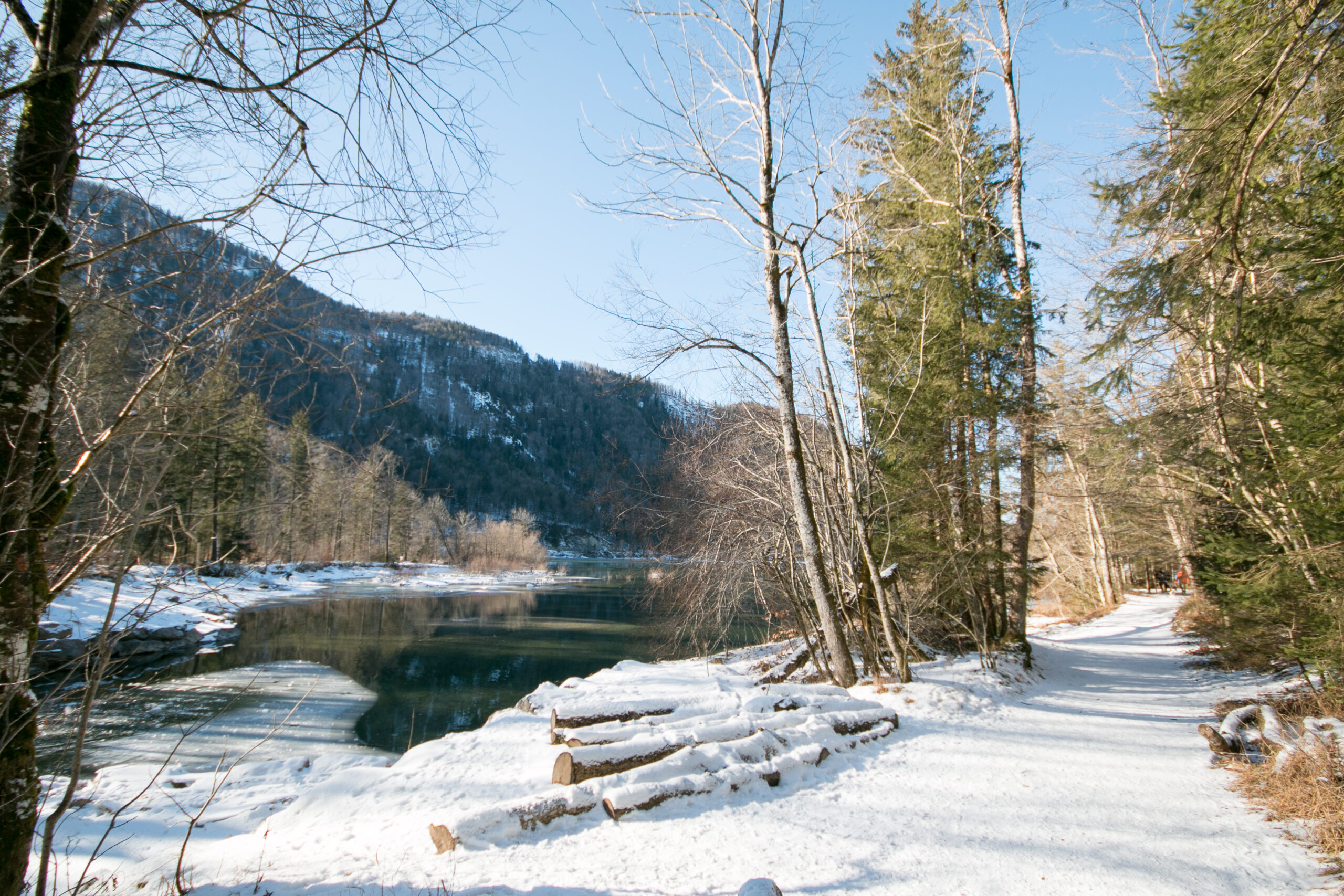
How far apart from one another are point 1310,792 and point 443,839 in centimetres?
567

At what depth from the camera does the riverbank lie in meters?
2.88

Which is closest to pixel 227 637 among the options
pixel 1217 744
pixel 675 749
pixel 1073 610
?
pixel 675 749

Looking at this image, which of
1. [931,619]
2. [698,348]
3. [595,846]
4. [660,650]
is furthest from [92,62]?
[660,650]

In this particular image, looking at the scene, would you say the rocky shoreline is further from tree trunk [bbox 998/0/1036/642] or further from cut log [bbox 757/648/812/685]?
tree trunk [bbox 998/0/1036/642]

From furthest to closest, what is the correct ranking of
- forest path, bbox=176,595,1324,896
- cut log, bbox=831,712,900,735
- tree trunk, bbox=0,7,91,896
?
cut log, bbox=831,712,900,735 → forest path, bbox=176,595,1324,896 → tree trunk, bbox=0,7,91,896

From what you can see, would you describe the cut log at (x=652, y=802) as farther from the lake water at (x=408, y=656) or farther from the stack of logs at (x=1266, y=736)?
the stack of logs at (x=1266, y=736)

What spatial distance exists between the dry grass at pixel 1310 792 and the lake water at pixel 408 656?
6271 millimetres

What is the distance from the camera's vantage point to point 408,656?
57.0 ft

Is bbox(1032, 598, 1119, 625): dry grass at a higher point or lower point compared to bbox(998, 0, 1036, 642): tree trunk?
lower

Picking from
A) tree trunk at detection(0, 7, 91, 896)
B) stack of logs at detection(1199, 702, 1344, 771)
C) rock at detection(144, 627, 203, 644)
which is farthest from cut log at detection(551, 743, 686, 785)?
rock at detection(144, 627, 203, 644)

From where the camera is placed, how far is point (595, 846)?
3.84 meters

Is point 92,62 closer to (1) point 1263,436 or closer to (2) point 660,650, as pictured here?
(1) point 1263,436

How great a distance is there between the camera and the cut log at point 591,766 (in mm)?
4531

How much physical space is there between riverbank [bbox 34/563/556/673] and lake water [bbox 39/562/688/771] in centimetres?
54
